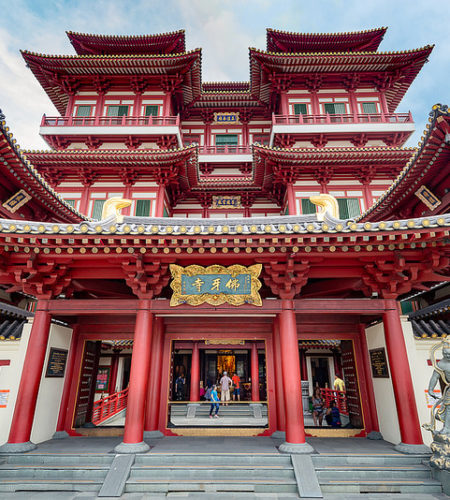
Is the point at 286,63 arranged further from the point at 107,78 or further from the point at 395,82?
the point at 107,78

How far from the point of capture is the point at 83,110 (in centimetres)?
2039

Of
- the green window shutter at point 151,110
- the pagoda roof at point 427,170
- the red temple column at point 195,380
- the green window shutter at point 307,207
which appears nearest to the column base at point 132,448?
the pagoda roof at point 427,170

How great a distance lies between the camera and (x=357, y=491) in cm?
605

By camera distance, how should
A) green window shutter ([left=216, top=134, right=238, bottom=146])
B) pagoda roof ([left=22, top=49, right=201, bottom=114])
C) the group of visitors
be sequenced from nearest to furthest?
1. the group of visitors
2. pagoda roof ([left=22, top=49, right=201, bottom=114])
3. green window shutter ([left=216, top=134, right=238, bottom=146])

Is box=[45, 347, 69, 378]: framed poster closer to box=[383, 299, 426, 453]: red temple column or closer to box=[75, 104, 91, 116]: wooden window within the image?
box=[383, 299, 426, 453]: red temple column

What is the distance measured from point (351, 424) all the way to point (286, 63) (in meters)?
19.7

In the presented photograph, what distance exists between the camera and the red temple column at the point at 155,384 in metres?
8.40

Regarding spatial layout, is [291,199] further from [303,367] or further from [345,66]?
[303,367]

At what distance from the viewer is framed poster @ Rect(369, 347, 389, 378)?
26.5 ft

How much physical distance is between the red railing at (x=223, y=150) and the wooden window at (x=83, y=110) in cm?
765

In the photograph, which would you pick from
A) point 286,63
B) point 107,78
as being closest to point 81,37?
point 107,78

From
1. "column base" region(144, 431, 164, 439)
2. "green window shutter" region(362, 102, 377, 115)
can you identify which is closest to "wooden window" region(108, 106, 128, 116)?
"green window shutter" region(362, 102, 377, 115)

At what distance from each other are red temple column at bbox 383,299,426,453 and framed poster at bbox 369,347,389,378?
54 centimetres

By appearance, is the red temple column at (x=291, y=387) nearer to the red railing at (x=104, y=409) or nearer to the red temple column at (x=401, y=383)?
the red temple column at (x=401, y=383)
